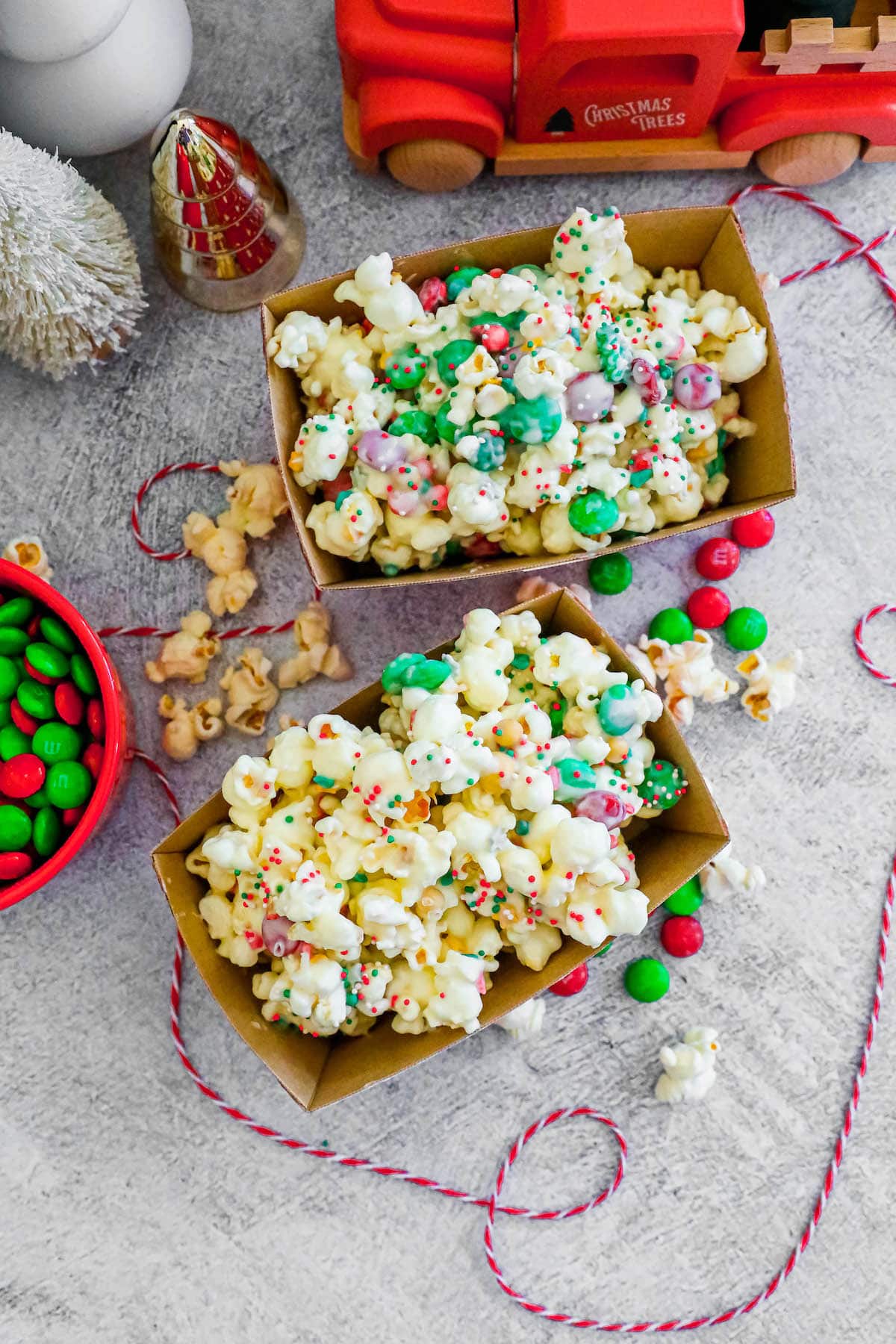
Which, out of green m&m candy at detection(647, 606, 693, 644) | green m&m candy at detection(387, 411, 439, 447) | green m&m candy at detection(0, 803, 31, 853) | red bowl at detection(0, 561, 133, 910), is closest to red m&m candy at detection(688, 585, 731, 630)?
green m&m candy at detection(647, 606, 693, 644)

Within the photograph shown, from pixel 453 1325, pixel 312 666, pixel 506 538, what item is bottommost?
pixel 453 1325

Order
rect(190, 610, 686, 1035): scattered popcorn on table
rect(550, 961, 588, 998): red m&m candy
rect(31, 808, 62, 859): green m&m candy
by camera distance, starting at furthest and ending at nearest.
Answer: rect(550, 961, 588, 998): red m&m candy, rect(31, 808, 62, 859): green m&m candy, rect(190, 610, 686, 1035): scattered popcorn on table

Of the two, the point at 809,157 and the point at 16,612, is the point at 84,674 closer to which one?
the point at 16,612

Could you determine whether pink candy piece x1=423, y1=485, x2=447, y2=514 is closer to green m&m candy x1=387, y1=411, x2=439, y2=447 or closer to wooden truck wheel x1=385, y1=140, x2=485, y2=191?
green m&m candy x1=387, y1=411, x2=439, y2=447

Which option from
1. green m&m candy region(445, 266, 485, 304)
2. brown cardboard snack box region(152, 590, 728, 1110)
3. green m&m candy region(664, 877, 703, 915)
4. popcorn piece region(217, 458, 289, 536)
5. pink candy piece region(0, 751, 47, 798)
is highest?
green m&m candy region(445, 266, 485, 304)

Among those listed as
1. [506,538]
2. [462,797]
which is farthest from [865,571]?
[462,797]

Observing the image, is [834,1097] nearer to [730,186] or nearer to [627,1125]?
[627,1125]

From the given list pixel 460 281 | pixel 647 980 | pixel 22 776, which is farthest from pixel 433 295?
pixel 647 980
